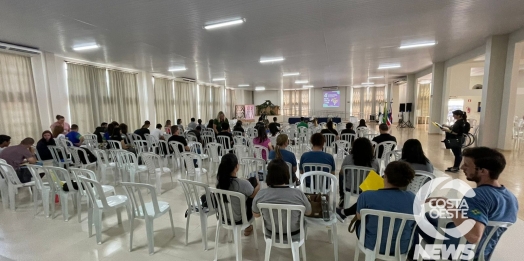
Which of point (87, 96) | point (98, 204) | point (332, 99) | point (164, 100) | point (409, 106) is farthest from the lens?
point (332, 99)

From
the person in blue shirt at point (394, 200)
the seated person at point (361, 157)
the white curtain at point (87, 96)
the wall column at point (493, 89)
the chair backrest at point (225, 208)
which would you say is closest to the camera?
the person in blue shirt at point (394, 200)

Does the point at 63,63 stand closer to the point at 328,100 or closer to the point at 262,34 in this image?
the point at 262,34

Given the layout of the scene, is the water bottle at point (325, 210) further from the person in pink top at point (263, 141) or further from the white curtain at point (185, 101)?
the white curtain at point (185, 101)

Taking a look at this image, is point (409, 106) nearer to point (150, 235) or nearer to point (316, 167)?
point (316, 167)

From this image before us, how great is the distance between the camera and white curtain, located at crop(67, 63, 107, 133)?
7387 millimetres

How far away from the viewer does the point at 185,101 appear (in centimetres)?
1290

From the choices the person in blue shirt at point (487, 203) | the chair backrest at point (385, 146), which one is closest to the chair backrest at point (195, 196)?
the person in blue shirt at point (487, 203)

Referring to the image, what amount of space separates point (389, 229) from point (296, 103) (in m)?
20.6

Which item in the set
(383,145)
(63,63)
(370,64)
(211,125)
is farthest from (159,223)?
(370,64)

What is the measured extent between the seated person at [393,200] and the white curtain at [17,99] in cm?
848

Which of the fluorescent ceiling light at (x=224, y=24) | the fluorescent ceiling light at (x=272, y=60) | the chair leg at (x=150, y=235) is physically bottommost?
the chair leg at (x=150, y=235)

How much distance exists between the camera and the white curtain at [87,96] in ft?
24.2

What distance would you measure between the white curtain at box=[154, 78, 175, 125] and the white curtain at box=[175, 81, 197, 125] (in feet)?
1.23

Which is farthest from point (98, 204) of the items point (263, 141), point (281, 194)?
point (263, 141)
